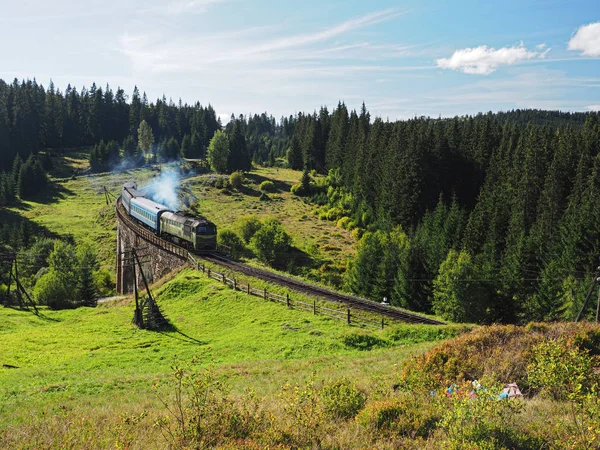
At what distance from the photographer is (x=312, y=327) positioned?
27312 mm

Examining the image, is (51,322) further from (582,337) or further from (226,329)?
(582,337)

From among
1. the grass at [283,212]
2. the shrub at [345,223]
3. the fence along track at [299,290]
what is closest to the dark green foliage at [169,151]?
the grass at [283,212]

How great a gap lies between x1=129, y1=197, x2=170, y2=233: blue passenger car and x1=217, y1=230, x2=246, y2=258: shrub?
38.2 feet

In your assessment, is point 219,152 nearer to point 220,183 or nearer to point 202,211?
point 220,183

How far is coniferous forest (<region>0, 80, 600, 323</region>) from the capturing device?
4188cm

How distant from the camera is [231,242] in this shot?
65.1 metres

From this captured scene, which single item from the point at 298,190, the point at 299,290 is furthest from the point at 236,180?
the point at 299,290

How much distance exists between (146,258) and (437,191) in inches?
2093

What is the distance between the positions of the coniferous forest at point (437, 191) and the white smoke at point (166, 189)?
52.2ft

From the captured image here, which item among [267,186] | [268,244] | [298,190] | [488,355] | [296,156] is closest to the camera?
[488,355]

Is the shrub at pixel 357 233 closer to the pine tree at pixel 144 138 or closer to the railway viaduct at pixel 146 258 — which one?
the railway viaduct at pixel 146 258

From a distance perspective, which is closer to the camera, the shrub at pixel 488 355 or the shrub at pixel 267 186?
the shrub at pixel 488 355

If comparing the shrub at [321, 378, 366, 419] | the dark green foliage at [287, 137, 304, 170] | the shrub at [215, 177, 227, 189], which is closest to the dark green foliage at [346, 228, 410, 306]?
the shrub at [321, 378, 366, 419]

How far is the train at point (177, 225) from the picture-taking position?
44969 mm
